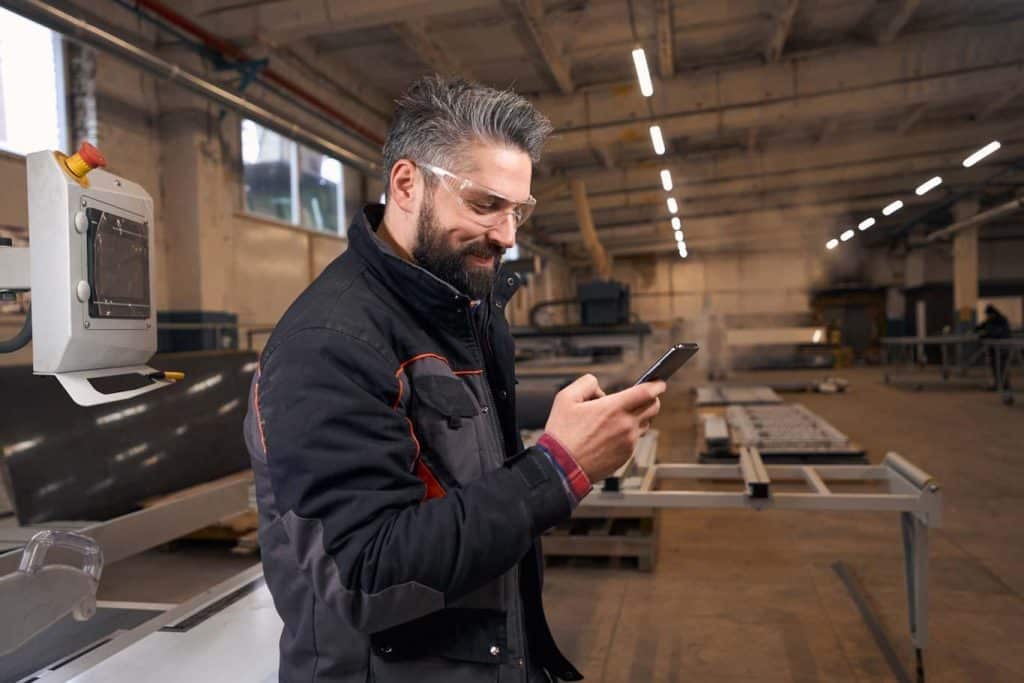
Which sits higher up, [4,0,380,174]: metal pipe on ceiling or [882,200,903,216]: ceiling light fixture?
[882,200,903,216]: ceiling light fixture

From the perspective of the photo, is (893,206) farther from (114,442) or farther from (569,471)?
(569,471)

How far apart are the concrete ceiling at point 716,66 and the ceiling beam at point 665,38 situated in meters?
0.02

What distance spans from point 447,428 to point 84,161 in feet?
2.86

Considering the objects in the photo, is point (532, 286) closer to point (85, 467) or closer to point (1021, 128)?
point (1021, 128)

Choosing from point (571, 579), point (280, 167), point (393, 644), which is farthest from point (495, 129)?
point (280, 167)

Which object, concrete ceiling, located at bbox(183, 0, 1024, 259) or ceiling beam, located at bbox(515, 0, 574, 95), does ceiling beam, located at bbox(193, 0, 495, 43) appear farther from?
ceiling beam, located at bbox(515, 0, 574, 95)

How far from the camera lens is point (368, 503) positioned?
0.79 m

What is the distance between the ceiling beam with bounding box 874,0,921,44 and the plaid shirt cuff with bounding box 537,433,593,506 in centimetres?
716

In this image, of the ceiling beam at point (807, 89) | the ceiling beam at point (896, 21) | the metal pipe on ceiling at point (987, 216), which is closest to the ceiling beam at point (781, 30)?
the ceiling beam at point (807, 89)

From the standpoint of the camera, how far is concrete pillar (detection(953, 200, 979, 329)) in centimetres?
1359

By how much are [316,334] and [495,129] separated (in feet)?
1.46

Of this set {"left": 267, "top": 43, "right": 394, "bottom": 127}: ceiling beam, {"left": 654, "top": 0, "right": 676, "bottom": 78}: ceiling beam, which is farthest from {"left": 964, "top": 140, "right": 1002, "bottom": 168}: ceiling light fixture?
{"left": 267, "top": 43, "right": 394, "bottom": 127}: ceiling beam

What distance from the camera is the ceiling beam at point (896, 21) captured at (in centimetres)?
619

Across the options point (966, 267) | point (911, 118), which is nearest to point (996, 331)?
point (911, 118)
